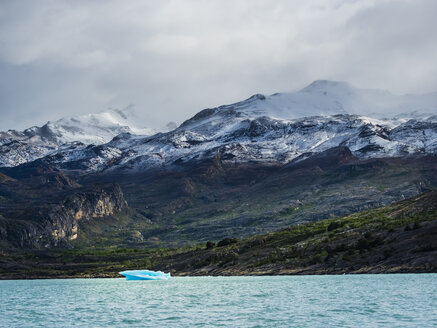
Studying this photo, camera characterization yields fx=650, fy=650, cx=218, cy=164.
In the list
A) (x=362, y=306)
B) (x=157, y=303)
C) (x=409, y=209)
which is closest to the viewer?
(x=362, y=306)

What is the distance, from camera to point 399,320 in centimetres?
7231

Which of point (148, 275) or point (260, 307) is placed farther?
point (148, 275)

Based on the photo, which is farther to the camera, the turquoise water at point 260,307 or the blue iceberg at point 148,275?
the blue iceberg at point 148,275

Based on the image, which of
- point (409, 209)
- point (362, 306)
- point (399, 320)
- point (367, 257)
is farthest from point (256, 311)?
point (409, 209)

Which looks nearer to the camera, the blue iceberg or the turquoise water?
the turquoise water

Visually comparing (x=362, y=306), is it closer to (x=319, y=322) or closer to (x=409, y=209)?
(x=319, y=322)

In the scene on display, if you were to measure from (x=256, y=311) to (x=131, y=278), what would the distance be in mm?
117365

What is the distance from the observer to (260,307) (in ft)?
297

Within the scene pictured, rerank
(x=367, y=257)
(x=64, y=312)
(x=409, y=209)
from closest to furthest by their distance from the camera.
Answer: (x=64, y=312) → (x=367, y=257) → (x=409, y=209)

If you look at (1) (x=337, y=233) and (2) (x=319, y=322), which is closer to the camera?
(2) (x=319, y=322)

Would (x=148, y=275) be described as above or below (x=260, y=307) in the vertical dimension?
below

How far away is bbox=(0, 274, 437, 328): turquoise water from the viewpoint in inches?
2990

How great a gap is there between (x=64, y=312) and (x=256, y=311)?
28837 millimetres

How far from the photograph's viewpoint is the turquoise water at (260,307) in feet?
249
